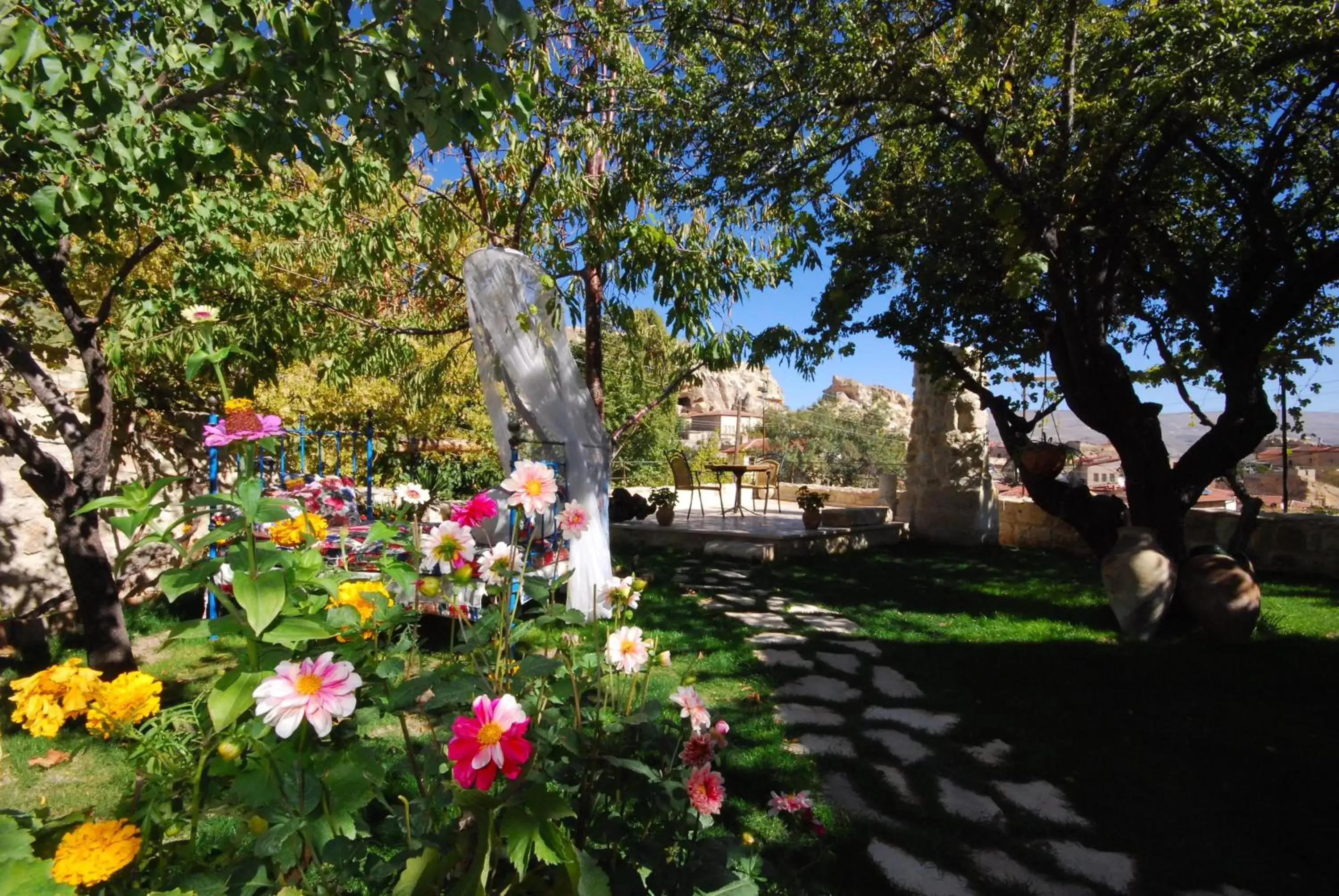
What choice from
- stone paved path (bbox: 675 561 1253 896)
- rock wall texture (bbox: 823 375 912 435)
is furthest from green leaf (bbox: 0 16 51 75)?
rock wall texture (bbox: 823 375 912 435)

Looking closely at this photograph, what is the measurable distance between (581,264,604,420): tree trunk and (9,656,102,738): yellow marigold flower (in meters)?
4.50

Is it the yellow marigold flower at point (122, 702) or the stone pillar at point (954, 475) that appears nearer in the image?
the yellow marigold flower at point (122, 702)

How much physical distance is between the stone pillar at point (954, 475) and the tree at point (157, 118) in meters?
7.32

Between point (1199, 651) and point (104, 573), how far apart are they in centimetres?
543

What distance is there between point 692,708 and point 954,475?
8.12 meters

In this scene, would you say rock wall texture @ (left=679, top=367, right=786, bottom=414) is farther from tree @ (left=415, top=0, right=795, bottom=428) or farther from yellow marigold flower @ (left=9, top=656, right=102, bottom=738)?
yellow marigold flower @ (left=9, top=656, right=102, bottom=738)

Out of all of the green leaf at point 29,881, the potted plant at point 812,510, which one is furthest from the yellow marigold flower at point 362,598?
the potted plant at point 812,510

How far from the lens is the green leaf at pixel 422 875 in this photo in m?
0.92

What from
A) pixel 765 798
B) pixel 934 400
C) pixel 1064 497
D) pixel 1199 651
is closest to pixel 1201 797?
pixel 765 798

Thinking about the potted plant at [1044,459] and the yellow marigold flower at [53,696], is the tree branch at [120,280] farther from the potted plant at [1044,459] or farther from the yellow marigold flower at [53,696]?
the potted plant at [1044,459]

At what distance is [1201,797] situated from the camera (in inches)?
95.7

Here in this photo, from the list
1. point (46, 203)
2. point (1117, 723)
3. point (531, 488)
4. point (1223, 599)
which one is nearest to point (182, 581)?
point (531, 488)

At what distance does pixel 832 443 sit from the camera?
28828 mm

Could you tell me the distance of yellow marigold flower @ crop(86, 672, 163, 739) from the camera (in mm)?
1035
